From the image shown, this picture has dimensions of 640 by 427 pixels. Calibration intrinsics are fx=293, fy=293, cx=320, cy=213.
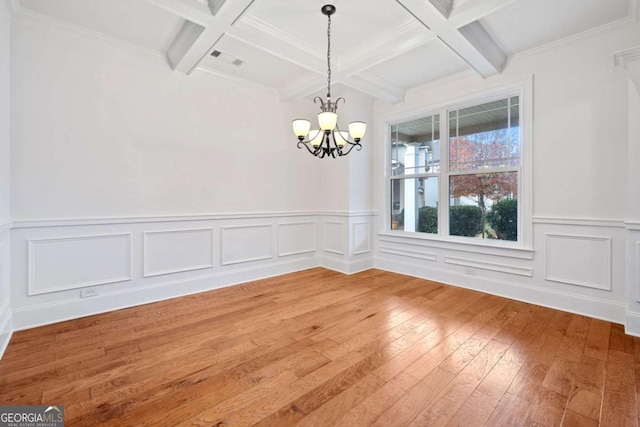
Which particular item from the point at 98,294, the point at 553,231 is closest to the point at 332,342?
the point at 98,294

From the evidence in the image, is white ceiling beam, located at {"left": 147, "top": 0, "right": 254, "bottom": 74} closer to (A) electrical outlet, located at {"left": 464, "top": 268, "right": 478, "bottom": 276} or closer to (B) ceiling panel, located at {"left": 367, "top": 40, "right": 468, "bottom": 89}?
(B) ceiling panel, located at {"left": 367, "top": 40, "right": 468, "bottom": 89}

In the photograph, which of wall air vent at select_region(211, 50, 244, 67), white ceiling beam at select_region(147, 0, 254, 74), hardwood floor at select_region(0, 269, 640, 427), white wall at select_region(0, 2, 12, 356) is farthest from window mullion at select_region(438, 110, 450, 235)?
white wall at select_region(0, 2, 12, 356)

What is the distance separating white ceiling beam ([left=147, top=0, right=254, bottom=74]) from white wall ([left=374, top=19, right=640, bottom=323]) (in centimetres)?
304

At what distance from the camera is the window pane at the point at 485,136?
3557 millimetres

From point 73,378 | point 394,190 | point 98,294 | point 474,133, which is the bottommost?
point 73,378

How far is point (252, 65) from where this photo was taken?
365 cm

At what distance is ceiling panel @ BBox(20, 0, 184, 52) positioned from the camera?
256 cm

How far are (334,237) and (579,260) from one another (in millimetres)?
3062

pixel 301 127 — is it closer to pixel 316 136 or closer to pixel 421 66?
pixel 316 136

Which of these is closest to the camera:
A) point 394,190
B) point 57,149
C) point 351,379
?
point 351,379

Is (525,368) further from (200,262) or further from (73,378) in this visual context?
Answer: (200,262)

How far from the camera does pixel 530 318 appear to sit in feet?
9.57

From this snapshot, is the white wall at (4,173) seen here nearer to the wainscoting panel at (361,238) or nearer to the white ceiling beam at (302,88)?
the white ceiling beam at (302,88)

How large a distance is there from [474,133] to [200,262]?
3972 mm
